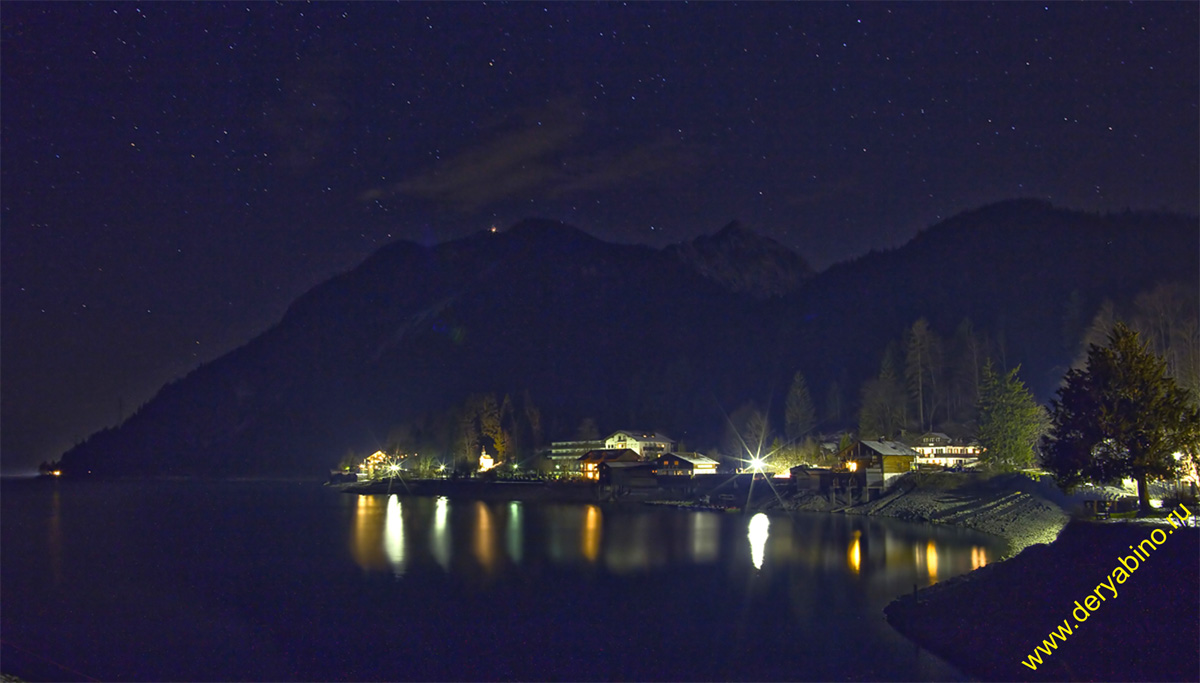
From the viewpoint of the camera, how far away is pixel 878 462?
89.0m

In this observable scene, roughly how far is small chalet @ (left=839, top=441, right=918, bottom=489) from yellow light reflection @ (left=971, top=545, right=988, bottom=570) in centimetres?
3462

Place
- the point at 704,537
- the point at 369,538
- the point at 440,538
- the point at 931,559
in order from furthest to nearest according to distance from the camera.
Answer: the point at 369,538 → the point at 440,538 → the point at 704,537 → the point at 931,559

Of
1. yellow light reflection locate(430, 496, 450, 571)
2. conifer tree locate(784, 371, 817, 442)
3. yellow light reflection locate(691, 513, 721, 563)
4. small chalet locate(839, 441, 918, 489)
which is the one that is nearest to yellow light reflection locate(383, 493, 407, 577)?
yellow light reflection locate(430, 496, 450, 571)

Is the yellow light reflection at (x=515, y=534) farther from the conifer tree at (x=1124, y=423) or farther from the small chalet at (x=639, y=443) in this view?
the conifer tree at (x=1124, y=423)

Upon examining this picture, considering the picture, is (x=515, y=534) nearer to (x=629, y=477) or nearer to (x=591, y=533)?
(x=591, y=533)

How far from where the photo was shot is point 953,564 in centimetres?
4697

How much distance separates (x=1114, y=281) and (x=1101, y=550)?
176 m

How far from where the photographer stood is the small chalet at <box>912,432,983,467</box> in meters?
93.2

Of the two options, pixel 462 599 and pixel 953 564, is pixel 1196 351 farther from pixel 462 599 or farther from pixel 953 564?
pixel 462 599

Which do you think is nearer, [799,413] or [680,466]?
[680,466]

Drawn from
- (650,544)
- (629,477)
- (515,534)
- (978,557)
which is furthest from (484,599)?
(629,477)

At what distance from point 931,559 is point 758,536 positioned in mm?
19117

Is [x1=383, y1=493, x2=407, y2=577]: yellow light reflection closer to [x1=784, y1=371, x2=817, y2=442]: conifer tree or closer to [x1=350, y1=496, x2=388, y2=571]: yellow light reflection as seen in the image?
[x1=350, y1=496, x2=388, y2=571]: yellow light reflection

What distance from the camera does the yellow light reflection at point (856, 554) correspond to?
50.1m
